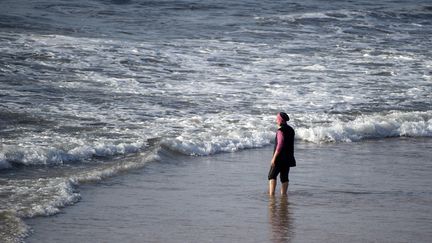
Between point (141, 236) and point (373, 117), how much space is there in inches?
388

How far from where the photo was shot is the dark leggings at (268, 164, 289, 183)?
12266 millimetres

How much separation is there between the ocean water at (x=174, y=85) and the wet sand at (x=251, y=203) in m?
0.49

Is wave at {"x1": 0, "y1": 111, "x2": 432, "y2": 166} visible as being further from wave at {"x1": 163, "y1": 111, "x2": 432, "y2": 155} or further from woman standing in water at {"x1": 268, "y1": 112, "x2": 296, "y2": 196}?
woman standing in water at {"x1": 268, "y1": 112, "x2": 296, "y2": 196}

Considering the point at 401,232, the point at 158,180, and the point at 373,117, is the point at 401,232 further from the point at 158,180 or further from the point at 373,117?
the point at 373,117

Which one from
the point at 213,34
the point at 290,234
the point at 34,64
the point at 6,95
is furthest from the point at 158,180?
the point at 213,34

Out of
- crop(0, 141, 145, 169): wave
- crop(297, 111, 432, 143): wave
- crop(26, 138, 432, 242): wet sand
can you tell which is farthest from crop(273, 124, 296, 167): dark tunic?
crop(297, 111, 432, 143): wave

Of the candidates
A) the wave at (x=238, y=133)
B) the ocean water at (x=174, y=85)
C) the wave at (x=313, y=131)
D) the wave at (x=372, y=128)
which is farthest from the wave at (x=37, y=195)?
the wave at (x=372, y=128)

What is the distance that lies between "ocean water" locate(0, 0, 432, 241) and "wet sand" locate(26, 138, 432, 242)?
0.49 meters

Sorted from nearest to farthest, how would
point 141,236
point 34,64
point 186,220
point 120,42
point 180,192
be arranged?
point 141,236, point 186,220, point 180,192, point 34,64, point 120,42

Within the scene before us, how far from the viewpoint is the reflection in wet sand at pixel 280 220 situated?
10039mm

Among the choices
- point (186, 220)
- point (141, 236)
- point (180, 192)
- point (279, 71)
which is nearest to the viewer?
point (141, 236)

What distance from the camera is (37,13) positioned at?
31.1 m

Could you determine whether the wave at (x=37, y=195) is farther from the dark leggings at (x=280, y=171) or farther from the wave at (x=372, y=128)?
the wave at (x=372, y=128)

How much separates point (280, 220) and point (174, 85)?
10975mm
